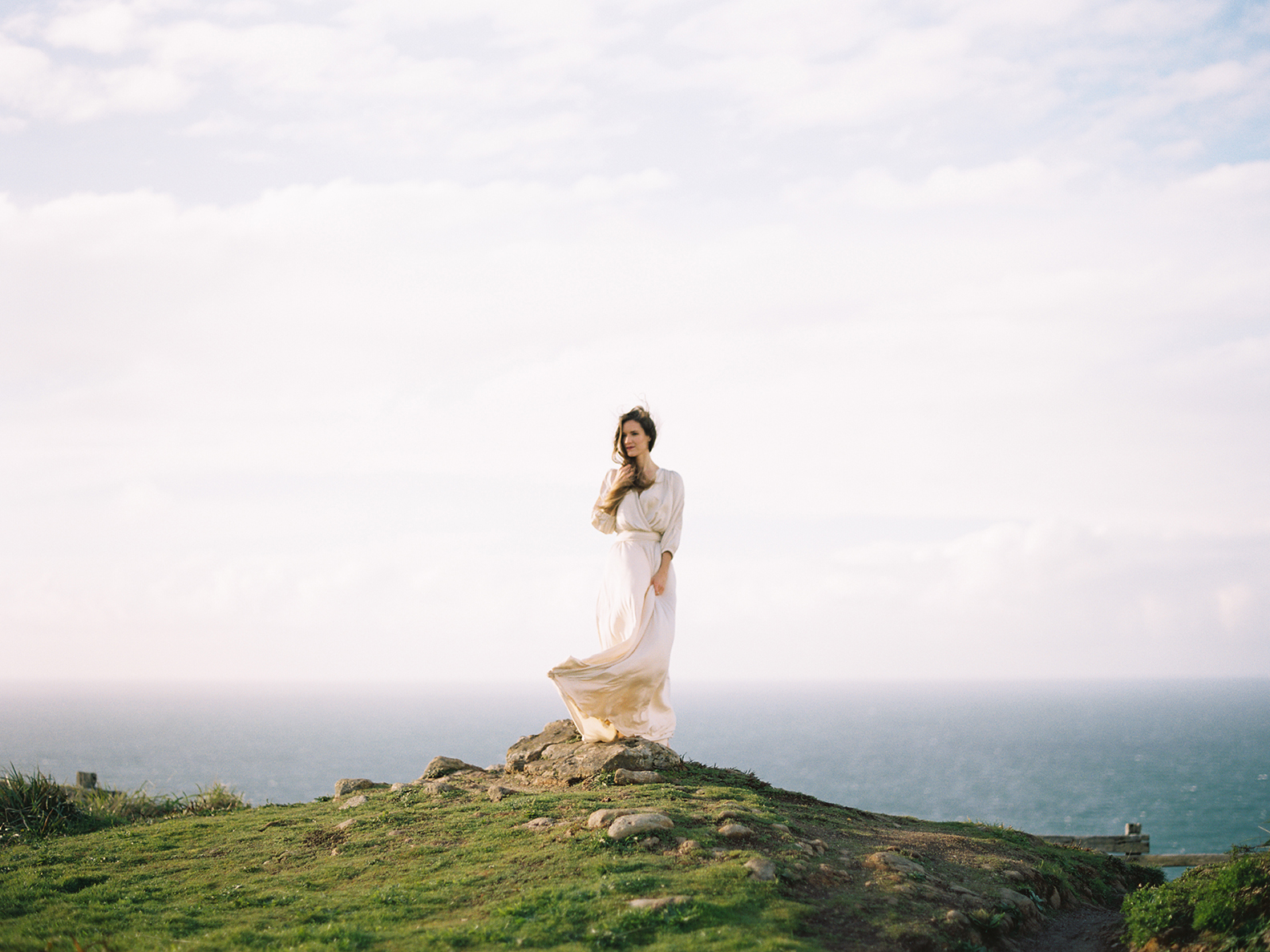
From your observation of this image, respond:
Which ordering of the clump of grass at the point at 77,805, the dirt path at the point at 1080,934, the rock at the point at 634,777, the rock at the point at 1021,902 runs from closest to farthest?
the dirt path at the point at 1080,934 → the rock at the point at 1021,902 → the rock at the point at 634,777 → the clump of grass at the point at 77,805

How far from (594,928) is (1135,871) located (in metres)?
8.03

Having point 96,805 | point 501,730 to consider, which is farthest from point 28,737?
point 96,805

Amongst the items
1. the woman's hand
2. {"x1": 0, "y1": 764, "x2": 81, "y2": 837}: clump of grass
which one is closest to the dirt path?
the woman's hand

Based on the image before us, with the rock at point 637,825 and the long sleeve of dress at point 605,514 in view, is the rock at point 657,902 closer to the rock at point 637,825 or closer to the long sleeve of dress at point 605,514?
the rock at point 637,825

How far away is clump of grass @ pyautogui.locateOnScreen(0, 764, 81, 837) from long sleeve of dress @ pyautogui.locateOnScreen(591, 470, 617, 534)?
818 centimetres

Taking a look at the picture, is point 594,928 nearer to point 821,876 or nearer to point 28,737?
point 821,876

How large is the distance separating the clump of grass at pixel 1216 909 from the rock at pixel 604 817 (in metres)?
4.32

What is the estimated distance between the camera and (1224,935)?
6.86 meters

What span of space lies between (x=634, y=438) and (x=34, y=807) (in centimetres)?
958

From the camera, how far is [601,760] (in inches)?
420

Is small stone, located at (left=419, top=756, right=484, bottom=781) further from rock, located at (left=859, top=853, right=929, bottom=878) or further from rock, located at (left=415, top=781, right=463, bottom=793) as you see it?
rock, located at (left=859, top=853, right=929, bottom=878)

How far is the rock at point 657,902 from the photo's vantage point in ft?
22.1

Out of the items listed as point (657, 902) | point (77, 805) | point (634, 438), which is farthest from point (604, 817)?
point (77, 805)

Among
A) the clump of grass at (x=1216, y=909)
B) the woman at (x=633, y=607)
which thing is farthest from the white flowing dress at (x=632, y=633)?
the clump of grass at (x=1216, y=909)
